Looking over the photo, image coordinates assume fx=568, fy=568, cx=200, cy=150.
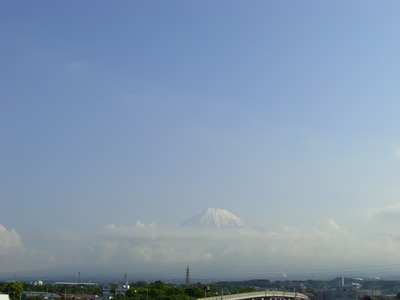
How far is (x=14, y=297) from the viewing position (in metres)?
65.9

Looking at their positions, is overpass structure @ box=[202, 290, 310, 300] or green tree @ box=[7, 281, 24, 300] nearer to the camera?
green tree @ box=[7, 281, 24, 300]

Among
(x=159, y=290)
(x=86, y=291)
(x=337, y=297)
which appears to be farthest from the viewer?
(x=86, y=291)

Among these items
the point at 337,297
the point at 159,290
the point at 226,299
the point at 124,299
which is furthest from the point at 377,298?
the point at 124,299

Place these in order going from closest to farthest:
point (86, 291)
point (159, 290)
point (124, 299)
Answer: point (124, 299) < point (159, 290) < point (86, 291)

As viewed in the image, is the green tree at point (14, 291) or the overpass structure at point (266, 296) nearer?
the green tree at point (14, 291)

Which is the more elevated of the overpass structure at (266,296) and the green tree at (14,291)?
the green tree at (14,291)

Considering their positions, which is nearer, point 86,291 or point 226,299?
point 226,299

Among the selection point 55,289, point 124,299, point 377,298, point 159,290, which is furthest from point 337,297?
point 55,289

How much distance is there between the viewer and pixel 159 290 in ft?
216

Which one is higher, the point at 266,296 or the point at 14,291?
the point at 14,291

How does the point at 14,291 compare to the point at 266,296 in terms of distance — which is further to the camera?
the point at 266,296

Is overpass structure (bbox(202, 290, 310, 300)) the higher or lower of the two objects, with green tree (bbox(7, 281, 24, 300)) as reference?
lower

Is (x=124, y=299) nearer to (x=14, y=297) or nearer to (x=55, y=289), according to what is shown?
(x=14, y=297)

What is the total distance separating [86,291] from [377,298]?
49928 millimetres
